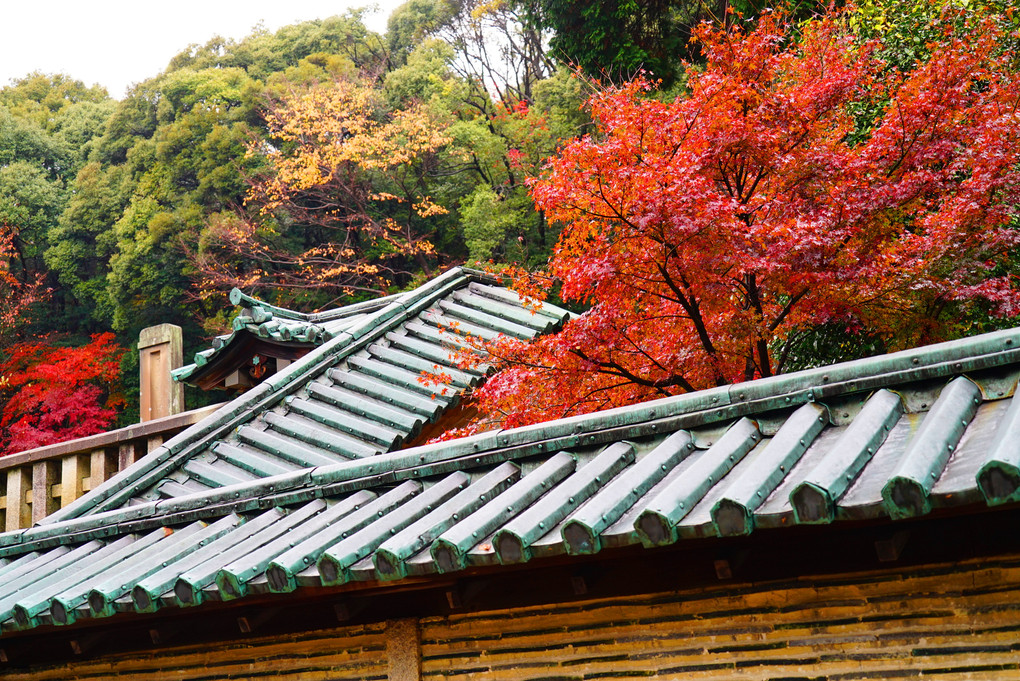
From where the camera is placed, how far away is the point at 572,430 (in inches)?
175

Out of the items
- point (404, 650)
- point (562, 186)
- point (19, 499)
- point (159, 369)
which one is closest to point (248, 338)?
point (159, 369)

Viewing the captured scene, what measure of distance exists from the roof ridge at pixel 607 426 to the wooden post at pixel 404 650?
78 cm

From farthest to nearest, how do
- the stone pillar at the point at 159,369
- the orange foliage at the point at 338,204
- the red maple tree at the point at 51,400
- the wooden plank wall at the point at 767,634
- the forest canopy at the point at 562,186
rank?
the orange foliage at the point at 338,204 < the red maple tree at the point at 51,400 < the stone pillar at the point at 159,369 < the forest canopy at the point at 562,186 < the wooden plank wall at the point at 767,634

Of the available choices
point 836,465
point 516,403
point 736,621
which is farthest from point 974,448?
point 516,403

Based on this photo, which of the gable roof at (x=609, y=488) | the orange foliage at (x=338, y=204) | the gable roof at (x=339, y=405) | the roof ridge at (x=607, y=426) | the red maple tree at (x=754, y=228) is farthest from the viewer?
the orange foliage at (x=338, y=204)

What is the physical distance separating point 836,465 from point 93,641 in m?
4.70

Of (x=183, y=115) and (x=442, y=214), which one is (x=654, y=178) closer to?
(x=442, y=214)

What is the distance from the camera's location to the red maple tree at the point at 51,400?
22406 mm

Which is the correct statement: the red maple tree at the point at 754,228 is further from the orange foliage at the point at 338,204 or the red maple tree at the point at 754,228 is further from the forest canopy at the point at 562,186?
the orange foliage at the point at 338,204

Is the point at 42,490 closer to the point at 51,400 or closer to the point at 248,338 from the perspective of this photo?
the point at 248,338

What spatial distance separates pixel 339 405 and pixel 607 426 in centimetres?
568

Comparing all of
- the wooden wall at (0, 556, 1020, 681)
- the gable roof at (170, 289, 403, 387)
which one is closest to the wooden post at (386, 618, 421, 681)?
the wooden wall at (0, 556, 1020, 681)

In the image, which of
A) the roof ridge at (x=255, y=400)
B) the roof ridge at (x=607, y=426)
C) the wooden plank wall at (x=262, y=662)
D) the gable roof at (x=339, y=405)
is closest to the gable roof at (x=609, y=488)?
the roof ridge at (x=607, y=426)

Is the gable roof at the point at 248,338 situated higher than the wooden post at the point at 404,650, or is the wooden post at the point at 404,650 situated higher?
the gable roof at the point at 248,338
